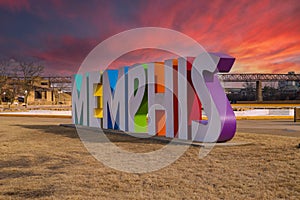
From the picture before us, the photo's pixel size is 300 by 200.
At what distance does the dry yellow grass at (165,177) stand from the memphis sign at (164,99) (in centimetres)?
144

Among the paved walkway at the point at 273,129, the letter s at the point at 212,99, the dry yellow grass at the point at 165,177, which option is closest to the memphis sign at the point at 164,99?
the letter s at the point at 212,99

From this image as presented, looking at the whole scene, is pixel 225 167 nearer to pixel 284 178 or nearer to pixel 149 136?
pixel 284 178

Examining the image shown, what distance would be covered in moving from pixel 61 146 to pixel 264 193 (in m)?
6.47

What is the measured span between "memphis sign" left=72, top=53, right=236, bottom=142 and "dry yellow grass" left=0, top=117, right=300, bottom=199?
4.72 feet

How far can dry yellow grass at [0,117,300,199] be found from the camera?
4699mm

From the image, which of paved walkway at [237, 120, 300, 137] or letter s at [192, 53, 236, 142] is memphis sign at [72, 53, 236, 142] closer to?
letter s at [192, 53, 236, 142]

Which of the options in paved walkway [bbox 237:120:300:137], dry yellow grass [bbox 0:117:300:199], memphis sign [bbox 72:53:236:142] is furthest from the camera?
paved walkway [bbox 237:120:300:137]

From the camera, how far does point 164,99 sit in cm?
1122

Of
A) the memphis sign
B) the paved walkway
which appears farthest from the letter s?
the paved walkway

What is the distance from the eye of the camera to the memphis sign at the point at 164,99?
9.45 metres

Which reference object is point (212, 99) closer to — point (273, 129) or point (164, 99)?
point (164, 99)

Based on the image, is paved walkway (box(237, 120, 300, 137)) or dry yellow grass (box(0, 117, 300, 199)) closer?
dry yellow grass (box(0, 117, 300, 199))

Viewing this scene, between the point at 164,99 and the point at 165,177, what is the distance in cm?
578

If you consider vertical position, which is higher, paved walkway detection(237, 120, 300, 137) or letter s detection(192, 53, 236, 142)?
letter s detection(192, 53, 236, 142)
